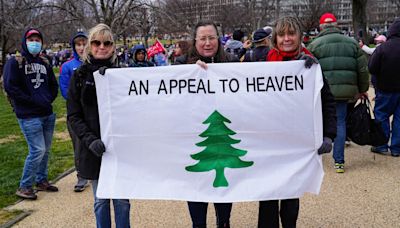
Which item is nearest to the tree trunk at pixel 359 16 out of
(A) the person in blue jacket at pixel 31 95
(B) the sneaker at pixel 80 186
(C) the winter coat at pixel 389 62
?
(C) the winter coat at pixel 389 62

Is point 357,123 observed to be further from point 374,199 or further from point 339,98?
point 374,199

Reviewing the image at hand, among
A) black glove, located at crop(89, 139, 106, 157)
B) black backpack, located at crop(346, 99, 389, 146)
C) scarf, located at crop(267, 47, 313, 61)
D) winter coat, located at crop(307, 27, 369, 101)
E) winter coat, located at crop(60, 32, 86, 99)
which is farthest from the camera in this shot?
black backpack, located at crop(346, 99, 389, 146)

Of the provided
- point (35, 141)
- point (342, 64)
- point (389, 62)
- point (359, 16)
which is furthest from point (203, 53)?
point (359, 16)

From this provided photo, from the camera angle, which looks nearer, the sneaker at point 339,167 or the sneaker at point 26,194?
the sneaker at point 26,194

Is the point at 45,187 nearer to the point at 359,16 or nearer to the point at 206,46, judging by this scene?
the point at 206,46


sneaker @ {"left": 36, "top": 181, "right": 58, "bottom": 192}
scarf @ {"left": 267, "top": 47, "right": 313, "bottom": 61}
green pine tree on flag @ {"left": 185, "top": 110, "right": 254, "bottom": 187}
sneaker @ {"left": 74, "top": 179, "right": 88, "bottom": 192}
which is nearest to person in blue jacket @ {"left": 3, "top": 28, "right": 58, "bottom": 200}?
sneaker @ {"left": 36, "top": 181, "right": 58, "bottom": 192}

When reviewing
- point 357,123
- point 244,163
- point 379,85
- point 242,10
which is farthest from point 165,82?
point 242,10

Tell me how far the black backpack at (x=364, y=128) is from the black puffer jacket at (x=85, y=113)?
361 cm

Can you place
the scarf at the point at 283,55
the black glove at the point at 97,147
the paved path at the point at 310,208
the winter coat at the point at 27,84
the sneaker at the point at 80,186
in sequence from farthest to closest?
the sneaker at the point at 80,186
the winter coat at the point at 27,84
the paved path at the point at 310,208
the scarf at the point at 283,55
the black glove at the point at 97,147

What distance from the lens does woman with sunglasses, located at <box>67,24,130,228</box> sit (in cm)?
336

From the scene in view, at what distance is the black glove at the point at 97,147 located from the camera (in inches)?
131

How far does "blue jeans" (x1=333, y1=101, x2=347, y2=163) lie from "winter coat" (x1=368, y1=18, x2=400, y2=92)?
940mm

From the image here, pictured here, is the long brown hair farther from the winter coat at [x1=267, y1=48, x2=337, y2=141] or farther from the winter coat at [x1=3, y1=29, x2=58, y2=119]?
the winter coat at [x1=3, y1=29, x2=58, y2=119]

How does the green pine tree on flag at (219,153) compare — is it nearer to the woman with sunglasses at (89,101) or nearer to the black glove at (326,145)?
the black glove at (326,145)
